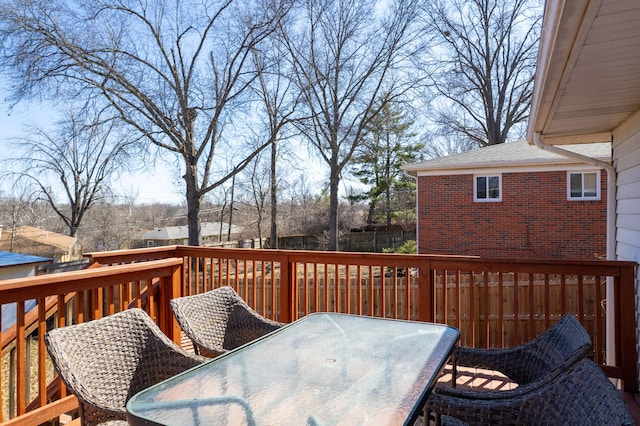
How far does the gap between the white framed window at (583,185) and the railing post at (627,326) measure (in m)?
9.78

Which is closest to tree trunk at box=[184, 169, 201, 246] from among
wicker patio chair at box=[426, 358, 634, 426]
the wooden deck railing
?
the wooden deck railing

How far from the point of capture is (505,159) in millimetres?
11656

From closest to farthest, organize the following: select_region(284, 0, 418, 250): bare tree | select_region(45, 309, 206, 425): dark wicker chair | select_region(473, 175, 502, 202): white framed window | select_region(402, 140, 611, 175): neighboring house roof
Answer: select_region(45, 309, 206, 425): dark wicker chair → select_region(402, 140, 611, 175): neighboring house roof → select_region(473, 175, 502, 202): white framed window → select_region(284, 0, 418, 250): bare tree

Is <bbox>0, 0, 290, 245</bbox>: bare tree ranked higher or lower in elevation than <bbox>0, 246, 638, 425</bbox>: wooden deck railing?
higher

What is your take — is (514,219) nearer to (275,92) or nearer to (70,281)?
(275,92)

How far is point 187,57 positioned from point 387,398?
14.7 m

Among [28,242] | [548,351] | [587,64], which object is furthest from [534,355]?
[28,242]

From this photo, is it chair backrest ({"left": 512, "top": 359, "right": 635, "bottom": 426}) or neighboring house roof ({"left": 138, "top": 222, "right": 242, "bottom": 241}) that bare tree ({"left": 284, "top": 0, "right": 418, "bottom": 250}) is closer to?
neighboring house roof ({"left": 138, "top": 222, "right": 242, "bottom": 241})

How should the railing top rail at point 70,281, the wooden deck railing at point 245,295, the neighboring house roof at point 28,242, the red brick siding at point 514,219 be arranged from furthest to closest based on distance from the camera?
the neighboring house roof at point 28,242 < the red brick siding at point 514,219 < the wooden deck railing at point 245,295 < the railing top rail at point 70,281

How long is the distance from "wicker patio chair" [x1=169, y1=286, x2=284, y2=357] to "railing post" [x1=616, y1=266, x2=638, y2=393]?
255cm

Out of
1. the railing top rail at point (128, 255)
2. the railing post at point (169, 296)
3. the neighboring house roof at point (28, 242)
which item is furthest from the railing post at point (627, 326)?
the neighboring house roof at point (28, 242)

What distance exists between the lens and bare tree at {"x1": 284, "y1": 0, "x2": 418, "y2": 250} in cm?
1605

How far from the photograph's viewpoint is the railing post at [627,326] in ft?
9.82

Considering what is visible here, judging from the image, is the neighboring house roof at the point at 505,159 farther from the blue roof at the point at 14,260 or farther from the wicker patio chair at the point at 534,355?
the blue roof at the point at 14,260
